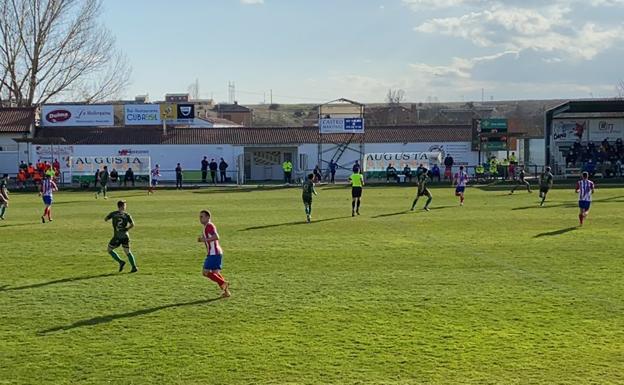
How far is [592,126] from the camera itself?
5228 cm

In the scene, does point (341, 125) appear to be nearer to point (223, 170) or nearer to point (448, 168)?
point (448, 168)

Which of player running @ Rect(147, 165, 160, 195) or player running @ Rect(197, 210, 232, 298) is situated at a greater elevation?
player running @ Rect(147, 165, 160, 195)

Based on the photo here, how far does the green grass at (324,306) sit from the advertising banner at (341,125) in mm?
28932

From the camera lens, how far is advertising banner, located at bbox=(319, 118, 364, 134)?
52.2 meters

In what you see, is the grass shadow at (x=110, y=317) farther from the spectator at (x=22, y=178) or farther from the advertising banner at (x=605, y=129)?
the advertising banner at (x=605, y=129)

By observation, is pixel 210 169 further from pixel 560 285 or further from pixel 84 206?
pixel 560 285

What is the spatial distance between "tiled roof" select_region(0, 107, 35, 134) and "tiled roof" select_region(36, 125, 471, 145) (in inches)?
57.2

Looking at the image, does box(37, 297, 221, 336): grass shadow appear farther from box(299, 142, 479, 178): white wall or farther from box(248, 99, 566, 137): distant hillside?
box(248, 99, 566, 137): distant hillside

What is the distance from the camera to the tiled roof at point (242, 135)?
5341 cm

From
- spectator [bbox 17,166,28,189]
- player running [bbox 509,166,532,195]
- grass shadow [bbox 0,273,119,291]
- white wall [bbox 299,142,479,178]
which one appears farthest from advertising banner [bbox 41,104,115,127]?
grass shadow [bbox 0,273,119,291]

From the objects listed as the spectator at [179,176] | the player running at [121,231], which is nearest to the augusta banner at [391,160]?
the spectator at [179,176]

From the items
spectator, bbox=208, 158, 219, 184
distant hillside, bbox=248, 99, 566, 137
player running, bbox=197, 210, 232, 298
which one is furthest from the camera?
distant hillside, bbox=248, 99, 566, 137

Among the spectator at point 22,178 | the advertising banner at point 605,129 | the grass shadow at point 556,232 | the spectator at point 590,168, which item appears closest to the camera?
the grass shadow at point 556,232

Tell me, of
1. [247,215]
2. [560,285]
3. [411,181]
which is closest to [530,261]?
[560,285]
